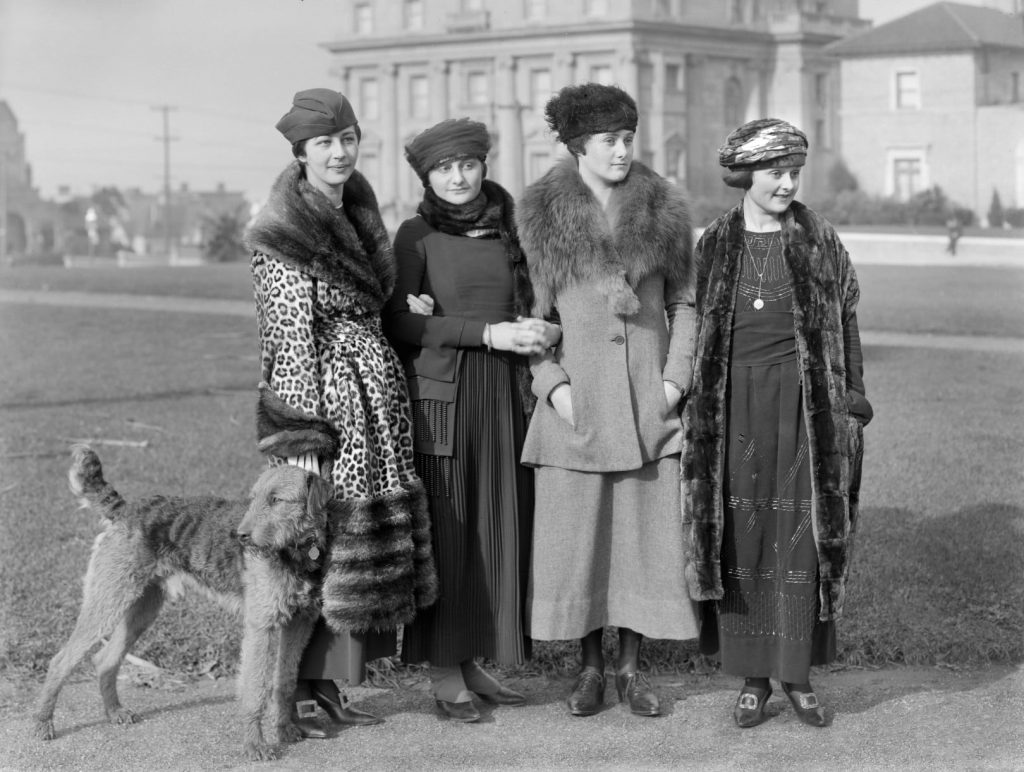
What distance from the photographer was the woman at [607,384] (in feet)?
16.6

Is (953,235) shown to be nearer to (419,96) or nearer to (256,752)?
(256,752)

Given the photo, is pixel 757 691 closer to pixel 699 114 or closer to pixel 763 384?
pixel 763 384

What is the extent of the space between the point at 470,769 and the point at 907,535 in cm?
393

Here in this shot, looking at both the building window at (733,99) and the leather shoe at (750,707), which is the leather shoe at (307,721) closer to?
the leather shoe at (750,707)

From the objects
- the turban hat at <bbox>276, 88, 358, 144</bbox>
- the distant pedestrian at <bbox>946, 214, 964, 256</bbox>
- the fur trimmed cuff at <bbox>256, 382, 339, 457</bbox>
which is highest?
the distant pedestrian at <bbox>946, 214, 964, 256</bbox>

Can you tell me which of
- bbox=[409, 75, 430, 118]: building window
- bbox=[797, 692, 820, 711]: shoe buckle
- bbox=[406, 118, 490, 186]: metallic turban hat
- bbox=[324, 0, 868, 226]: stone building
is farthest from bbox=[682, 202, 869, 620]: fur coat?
bbox=[409, 75, 430, 118]: building window

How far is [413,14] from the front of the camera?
63.5 m

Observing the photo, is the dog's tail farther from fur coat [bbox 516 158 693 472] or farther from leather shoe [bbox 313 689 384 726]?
fur coat [bbox 516 158 693 472]

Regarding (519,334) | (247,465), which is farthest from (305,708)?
(247,465)

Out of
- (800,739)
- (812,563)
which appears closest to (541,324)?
(812,563)

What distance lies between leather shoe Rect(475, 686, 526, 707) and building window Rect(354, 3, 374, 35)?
6099cm

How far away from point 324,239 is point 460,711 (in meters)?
1.78

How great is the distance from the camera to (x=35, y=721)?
498 centimetres

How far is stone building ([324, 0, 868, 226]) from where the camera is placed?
5775 centimetres
